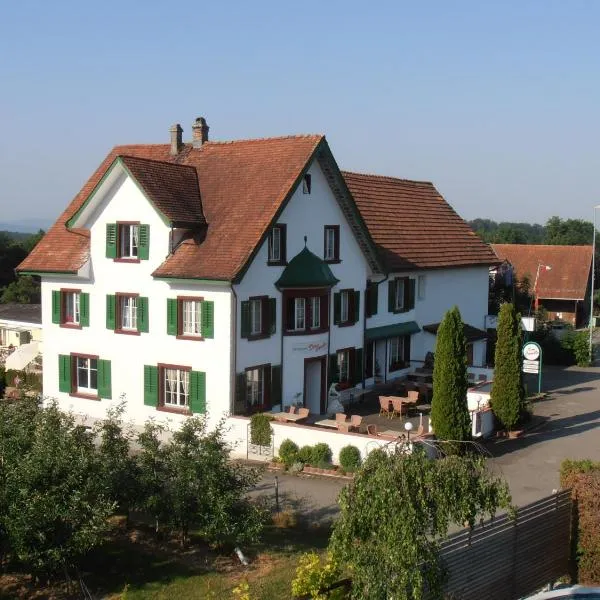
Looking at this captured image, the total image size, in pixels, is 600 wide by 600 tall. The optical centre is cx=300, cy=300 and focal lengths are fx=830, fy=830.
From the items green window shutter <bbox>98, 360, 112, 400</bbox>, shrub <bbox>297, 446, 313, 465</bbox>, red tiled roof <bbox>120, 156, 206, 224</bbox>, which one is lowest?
shrub <bbox>297, 446, 313, 465</bbox>

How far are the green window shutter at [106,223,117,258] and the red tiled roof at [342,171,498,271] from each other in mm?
10608

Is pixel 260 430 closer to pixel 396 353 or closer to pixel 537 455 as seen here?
pixel 537 455

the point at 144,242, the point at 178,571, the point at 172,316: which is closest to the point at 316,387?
the point at 172,316

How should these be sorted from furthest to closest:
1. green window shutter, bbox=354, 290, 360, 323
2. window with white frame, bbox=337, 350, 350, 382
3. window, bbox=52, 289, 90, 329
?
green window shutter, bbox=354, 290, 360, 323, window with white frame, bbox=337, 350, 350, 382, window, bbox=52, 289, 90, 329

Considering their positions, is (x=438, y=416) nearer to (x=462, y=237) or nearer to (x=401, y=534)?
(x=401, y=534)

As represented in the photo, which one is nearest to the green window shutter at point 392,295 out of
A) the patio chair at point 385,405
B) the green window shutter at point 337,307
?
the green window shutter at point 337,307

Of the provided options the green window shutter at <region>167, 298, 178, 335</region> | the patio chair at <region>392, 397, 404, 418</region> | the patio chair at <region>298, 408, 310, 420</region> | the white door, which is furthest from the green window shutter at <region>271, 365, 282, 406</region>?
the patio chair at <region>392, 397, 404, 418</region>

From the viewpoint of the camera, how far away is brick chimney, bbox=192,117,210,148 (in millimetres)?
31078

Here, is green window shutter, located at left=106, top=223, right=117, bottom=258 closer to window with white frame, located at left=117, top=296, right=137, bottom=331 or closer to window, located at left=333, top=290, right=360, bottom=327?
window with white frame, located at left=117, top=296, right=137, bottom=331

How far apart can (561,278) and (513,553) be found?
5064cm

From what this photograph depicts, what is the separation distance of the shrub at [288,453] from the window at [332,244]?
25.5 feet

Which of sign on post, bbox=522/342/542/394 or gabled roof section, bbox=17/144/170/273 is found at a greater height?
gabled roof section, bbox=17/144/170/273

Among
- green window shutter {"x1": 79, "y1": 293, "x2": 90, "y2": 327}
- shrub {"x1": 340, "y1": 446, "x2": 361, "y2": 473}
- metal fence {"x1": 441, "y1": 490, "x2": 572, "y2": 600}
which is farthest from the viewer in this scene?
green window shutter {"x1": 79, "y1": 293, "x2": 90, "y2": 327}

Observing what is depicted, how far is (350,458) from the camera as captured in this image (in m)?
22.7
